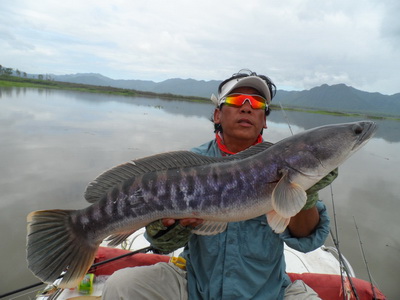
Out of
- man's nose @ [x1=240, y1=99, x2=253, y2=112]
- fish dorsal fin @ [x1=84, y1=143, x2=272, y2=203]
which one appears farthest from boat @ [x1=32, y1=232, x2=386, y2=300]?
man's nose @ [x1=240, y1=99, x2=253, y2=112]

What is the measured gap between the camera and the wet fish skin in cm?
243

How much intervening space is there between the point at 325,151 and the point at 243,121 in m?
1.10

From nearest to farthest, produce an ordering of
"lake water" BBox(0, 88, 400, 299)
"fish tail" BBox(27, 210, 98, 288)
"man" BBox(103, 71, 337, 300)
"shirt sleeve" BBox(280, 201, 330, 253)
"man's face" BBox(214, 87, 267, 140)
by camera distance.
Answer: "fish tail" BBox(27, 210, 98, 288) → "man" BBox(103, 71, 337, 300) → "shirt sleeve" BBox(280, 201, 330, 253) → "man's face" BBox(214, 87, 267, 140) → "lake water" BBox(0, 88, 400, 299)

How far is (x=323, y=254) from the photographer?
5309 mm

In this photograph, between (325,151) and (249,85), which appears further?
(249,85)

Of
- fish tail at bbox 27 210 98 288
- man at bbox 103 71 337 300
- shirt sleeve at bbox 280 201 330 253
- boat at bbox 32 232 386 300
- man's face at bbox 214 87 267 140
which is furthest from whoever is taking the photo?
boat at bbox 32 232 386 300

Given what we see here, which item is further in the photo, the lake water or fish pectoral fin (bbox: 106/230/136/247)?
the lake water

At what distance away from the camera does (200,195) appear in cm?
248

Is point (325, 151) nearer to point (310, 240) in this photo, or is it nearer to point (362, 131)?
point (362, 131)

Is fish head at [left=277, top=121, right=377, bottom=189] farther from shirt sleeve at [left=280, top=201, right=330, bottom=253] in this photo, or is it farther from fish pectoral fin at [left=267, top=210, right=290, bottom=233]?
shirt sleeve at [left=280, top=201, right=330, bottom=253]

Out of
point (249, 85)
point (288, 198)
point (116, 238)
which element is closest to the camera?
point (288, 198)

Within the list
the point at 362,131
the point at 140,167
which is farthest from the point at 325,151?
the point at 140,167

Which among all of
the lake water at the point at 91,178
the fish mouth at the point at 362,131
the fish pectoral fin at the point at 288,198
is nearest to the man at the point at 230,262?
the fish pectoral fin at the point at 288,198

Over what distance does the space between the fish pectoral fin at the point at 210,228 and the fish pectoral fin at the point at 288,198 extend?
0.53 metres
